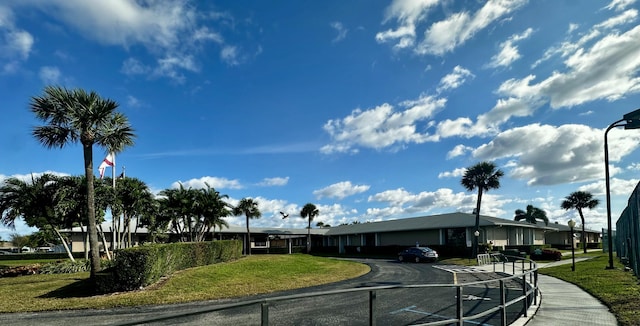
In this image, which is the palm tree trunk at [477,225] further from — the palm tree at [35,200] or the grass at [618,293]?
the palm tree at [35,200]

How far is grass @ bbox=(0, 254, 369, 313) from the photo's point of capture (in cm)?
1323

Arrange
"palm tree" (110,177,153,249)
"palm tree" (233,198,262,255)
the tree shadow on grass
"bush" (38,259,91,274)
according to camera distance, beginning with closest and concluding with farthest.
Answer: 1. the tree shadow on grass
2. "bush" (38,259,91,274)
3. "palm tree" (110,177,153,249)
4. "palm tree" (233,198,262,255)

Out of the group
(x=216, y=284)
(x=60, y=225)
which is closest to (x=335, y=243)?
(x=60, y=225)

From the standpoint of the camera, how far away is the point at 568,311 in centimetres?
980

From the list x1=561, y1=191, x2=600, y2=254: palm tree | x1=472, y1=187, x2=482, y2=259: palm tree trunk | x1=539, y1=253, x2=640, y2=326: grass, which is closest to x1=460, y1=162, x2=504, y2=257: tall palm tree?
x1=472, y1=187, x2=482, y2=259: palm tree trunk

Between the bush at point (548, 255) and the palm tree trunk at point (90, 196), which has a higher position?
the palm tree trunk at point (90, 196)

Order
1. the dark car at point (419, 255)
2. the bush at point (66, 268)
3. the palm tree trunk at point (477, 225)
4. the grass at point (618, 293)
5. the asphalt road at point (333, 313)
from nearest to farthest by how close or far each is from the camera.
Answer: the grass at point (618, 293)
the asphalt road at point (333, 313)
the bush at point (66, 268)
the dark car at point (419, 255)
the palm tree trunk at point (477, 225)

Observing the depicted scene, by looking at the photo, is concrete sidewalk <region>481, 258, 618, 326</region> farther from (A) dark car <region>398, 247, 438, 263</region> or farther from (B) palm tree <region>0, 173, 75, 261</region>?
(B) palm tree <region>0, 173, 75, 261</region>

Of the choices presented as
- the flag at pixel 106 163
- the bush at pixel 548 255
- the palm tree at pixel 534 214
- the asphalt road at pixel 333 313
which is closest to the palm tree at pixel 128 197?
the flag at pixel 106 163

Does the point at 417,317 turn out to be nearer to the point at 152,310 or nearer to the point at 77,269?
the point at 152,310

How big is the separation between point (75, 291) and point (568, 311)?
16870 mm

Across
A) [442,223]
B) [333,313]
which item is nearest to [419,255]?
[442,223]

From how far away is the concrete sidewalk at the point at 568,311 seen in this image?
333 inches

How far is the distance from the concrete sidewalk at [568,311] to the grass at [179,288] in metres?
10.1
